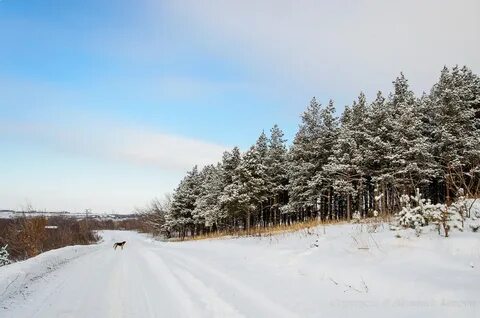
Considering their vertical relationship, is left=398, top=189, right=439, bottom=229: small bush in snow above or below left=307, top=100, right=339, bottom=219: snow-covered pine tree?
below

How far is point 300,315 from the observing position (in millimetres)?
5969

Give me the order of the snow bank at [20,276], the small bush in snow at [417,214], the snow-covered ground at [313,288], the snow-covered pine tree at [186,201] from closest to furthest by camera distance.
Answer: the snow-covered ground at [313,288], the small bush in snow at [417,214], the snow bank at [20,276], the snow-covered pine tree at [186,201]

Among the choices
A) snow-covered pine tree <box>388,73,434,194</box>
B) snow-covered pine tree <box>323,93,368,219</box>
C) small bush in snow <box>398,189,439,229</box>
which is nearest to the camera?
small bush in snow <box>398,189,439,229</box>

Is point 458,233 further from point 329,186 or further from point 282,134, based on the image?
point 282,134

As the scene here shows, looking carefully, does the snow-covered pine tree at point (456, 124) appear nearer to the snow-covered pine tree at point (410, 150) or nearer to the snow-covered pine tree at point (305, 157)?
the snow-covered pine tree at point (410, 150)

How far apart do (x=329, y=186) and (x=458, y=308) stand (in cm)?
3701

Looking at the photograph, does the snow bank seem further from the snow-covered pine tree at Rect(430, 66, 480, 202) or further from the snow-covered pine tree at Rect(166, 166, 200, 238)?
the snow-covered pine tree at Rect(166, 166, 200, 238)

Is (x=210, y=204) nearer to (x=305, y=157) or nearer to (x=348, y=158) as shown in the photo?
(x=305, y=157)

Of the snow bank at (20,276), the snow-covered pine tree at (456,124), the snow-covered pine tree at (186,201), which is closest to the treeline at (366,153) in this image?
the snow-covered pine tree at (456,124)

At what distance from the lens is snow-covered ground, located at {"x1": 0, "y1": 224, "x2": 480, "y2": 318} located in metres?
5.48

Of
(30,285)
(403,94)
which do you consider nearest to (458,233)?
(30,285)

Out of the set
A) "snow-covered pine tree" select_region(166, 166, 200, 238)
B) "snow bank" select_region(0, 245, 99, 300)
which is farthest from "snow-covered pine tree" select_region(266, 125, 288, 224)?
"snow bank" select_region(0, 245, 99, 300)

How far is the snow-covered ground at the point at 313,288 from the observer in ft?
18.0

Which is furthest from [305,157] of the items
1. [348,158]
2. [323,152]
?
[348,158]
